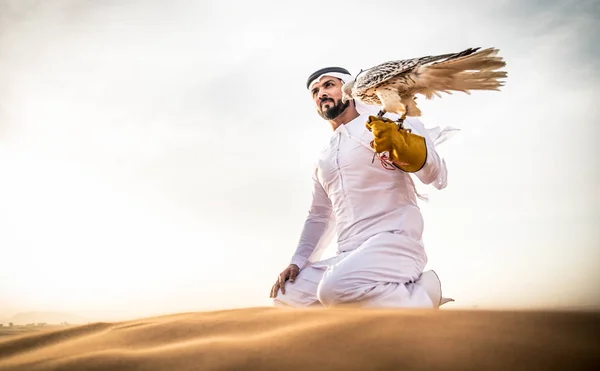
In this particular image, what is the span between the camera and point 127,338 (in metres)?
1.03

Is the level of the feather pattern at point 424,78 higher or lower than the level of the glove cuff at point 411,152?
higher

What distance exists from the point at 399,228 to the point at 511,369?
1874 millimetres

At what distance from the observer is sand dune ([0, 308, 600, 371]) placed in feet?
2.27

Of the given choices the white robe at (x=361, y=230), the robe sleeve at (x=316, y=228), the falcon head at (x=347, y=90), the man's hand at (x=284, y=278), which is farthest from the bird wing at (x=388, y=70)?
the man's hand at (x=284, y=278)

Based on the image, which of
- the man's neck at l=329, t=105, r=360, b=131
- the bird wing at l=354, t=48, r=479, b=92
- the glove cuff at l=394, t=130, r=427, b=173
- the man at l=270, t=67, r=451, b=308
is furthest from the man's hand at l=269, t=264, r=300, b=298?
the bird wing at l=354, t=48, r=479, b=92

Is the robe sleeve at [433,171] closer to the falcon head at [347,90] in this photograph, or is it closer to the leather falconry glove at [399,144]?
the leather falconry glove at [399,144]

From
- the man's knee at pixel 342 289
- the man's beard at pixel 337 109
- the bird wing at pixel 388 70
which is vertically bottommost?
the man's knee at pixel 342 289

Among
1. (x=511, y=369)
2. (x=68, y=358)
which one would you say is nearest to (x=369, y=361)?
(x=511, y=369)

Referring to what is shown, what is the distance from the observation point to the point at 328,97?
10.5 feet

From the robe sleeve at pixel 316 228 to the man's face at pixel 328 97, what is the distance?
0.46 m

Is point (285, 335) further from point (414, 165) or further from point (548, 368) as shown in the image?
point (414, 165)

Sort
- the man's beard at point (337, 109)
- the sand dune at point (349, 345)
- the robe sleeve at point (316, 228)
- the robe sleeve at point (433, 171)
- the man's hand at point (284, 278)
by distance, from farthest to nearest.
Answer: the man's beard at point (337, 109)
the robe sleeve at point (316, 228)
the man's hand at point (284, 278)
the robe sleeve at point (433, 171)
the sand dune at point (349, 345)

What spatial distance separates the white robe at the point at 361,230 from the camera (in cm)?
224

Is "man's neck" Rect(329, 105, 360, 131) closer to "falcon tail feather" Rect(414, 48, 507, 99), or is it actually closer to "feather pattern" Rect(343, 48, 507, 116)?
"feather pattern" Rect(343, 48, 507, 116)
